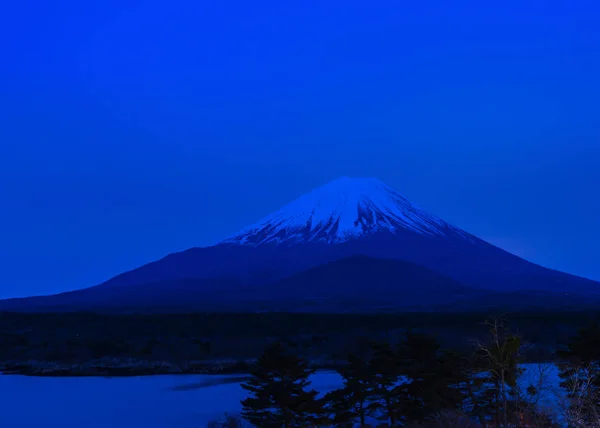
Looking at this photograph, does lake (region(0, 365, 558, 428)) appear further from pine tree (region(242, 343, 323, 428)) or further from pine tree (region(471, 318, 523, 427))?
pine tree (region(242, 343, 323, 428))

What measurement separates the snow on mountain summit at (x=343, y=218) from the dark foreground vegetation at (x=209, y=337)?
361 ft

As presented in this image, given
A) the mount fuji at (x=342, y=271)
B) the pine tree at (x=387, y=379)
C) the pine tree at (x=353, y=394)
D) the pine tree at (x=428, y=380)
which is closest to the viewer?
the pine tree at (x=428, y=380)

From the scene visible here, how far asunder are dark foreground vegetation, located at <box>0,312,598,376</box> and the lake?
3.70 m

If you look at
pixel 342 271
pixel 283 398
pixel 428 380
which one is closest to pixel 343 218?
pixel 342 271

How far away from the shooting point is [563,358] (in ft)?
91.0

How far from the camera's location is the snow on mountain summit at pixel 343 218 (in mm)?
176250

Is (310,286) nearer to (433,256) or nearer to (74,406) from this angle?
(433,256)

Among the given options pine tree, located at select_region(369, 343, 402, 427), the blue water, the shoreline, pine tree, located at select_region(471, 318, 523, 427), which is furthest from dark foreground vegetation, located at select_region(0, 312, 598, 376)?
pine tree, located at select_region(369, 343, 402, 427)

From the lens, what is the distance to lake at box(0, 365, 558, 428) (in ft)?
107

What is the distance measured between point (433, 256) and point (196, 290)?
1818 inches

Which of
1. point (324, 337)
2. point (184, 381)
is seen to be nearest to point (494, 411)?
point (184, 381)

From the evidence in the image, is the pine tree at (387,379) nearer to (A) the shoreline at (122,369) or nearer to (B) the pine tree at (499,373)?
(B) the pine tree at (499,373)

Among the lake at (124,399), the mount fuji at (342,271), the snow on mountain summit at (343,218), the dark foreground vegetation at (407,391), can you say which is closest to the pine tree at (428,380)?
the dark foreground vegetation at (407,391)

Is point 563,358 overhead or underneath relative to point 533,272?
underneath
